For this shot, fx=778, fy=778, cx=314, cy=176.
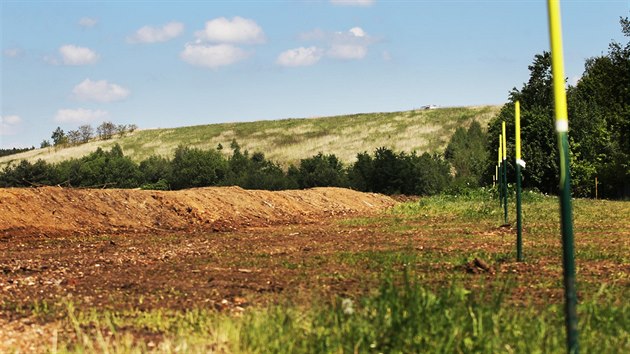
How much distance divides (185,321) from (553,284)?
184 inches

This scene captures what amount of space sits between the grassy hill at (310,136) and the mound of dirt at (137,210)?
58.5 metres

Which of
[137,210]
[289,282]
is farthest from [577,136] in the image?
[289,282]

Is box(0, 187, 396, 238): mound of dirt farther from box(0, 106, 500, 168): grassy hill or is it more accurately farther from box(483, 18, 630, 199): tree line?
box(0, 106, 500, 168): grassy hill

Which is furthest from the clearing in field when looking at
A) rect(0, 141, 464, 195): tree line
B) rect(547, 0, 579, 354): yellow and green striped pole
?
rect(0, 141, 464, 195): tree line

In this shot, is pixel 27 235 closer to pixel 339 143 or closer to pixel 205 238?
pixel 205 238

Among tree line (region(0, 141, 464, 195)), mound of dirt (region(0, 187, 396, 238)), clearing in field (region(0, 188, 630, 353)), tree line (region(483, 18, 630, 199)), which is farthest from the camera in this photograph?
tree line (region(0, 141, 464, 195))

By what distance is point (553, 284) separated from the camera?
9.26 m

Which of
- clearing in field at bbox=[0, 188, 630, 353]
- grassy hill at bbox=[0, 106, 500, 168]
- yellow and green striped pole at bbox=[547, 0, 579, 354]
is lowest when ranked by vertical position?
clearing in field at bbox=[0, 188, 630, 353]

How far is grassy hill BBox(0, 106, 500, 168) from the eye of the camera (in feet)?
314

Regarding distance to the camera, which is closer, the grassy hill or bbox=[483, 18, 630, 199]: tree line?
bbox=[483, 18, 630, 199]: tree line

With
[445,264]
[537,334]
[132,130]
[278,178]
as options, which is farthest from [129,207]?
[132,130]

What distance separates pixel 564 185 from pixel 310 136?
102 m

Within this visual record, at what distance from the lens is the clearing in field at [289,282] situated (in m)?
5.52

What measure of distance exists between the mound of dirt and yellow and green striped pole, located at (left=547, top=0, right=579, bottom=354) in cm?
1706
